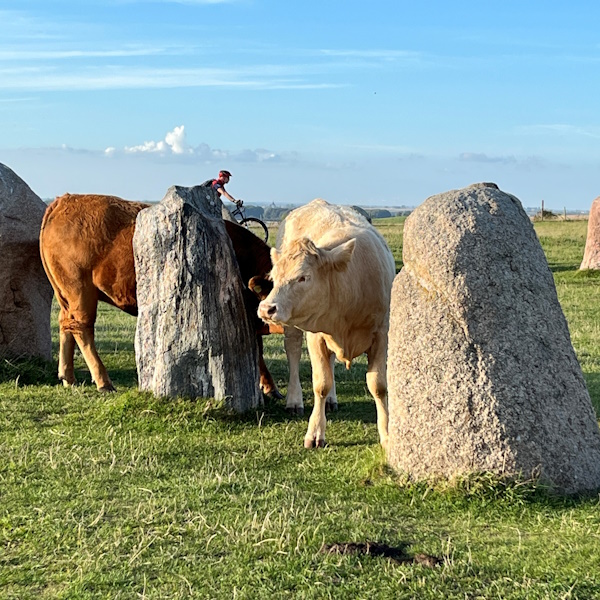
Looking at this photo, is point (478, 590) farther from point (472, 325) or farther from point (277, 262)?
point (277, 262)

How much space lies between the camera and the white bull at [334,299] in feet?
25.4

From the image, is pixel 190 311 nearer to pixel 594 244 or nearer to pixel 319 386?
pixel 319 386

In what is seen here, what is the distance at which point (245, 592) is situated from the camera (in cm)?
513

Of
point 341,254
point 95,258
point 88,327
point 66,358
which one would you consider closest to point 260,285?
point 341,254

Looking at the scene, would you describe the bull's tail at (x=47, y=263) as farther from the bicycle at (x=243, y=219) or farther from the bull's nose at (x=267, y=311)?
the bull's nose at (x=267, y=311)

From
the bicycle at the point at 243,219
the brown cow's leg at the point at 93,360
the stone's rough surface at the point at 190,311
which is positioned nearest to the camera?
the stone's rough surface at the point at 190,311

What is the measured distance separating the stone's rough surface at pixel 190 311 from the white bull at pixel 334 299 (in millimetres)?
1025

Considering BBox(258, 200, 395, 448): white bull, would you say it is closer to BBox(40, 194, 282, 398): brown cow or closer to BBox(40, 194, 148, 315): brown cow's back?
BBox(40, 194, 282, 398): brown cow

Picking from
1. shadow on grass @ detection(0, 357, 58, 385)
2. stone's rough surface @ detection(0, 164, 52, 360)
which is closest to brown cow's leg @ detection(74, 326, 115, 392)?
shadow on grass @ detection(0, 357, 58, 385)

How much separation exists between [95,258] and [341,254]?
4.04 meters

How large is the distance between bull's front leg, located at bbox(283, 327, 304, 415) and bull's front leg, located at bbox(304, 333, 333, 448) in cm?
146

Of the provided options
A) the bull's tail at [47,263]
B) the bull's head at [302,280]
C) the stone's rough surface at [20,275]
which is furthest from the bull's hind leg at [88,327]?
the bull's head at [302,280]

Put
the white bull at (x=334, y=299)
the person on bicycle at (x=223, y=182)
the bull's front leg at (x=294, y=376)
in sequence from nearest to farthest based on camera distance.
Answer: the white bull at (x=334, y=299), the bull's front leg at (x=294, y=376), the person on bicycle at (x=223, y=182)

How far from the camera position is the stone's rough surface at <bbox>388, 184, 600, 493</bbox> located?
6.58 m
